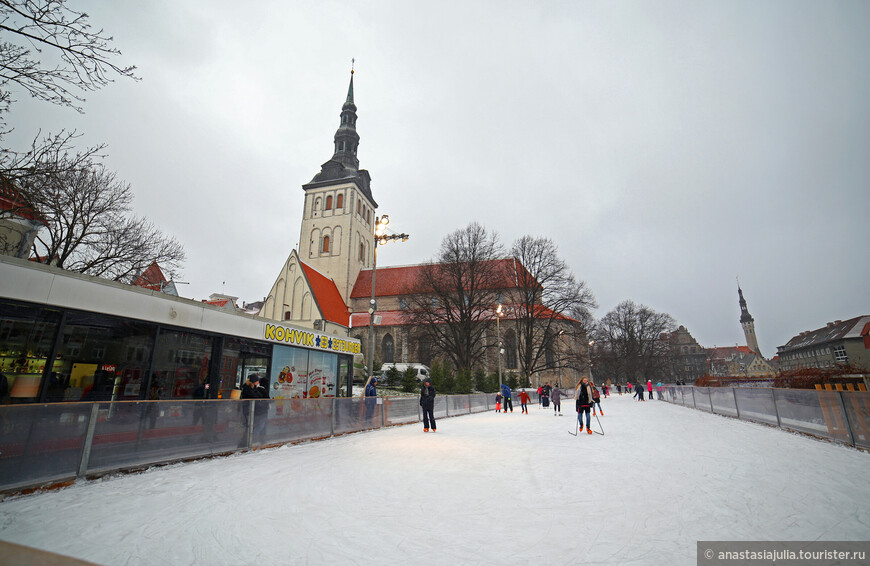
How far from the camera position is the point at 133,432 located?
6438 millimetres

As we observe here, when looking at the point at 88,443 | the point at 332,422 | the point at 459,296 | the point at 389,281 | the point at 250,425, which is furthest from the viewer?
the point at 389,281

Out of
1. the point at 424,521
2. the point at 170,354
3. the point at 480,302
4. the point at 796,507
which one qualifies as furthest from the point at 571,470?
the point at 480,302

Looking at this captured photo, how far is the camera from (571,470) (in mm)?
6434

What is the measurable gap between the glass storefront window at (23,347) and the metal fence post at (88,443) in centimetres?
224

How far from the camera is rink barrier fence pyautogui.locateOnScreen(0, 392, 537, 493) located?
5.16 meters

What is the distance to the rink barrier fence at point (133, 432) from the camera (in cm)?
516

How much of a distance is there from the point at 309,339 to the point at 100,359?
6836mm

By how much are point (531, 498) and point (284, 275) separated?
34936 millimetres

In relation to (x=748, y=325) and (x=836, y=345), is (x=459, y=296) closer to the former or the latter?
(x=836, y=345)

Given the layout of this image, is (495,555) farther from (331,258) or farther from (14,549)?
(331,258)

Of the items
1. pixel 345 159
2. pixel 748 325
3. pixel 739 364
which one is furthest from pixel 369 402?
pixel 748 325

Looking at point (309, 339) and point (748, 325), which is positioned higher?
point (748, 325)

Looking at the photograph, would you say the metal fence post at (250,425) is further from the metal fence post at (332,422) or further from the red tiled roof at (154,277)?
the red tiled roof at (154,277)

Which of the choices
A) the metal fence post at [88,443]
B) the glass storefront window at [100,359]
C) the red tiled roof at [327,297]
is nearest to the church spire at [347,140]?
the red tiled roof at [327,297]
